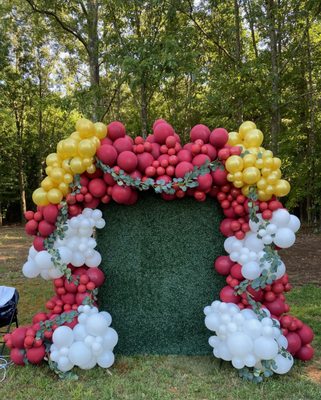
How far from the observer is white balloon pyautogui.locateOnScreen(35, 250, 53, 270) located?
4.11 meters

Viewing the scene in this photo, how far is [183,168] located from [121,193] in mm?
679

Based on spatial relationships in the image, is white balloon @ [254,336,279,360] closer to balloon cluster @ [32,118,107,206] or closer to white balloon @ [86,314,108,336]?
white balloon @ [86,314,108,336]

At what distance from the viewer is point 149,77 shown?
22.3 ft

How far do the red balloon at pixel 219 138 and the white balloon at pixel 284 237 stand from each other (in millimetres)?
1053

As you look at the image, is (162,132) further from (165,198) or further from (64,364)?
(64,364)

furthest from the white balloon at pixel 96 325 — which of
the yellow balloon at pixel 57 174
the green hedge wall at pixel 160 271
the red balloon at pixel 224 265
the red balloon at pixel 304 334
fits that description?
the red balloon at pixel 304 334

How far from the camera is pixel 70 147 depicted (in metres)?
4.07

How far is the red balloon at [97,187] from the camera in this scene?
4.23 m

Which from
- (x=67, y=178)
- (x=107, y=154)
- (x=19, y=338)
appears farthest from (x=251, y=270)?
(x=19, y=338)

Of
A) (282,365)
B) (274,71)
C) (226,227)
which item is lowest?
(282,365)

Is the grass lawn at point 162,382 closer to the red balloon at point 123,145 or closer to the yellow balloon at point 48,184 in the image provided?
the yellow balloon at point 48,184

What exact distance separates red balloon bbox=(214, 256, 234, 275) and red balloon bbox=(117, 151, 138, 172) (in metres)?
1.34

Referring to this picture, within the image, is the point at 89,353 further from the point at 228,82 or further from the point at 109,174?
the point at 228,82

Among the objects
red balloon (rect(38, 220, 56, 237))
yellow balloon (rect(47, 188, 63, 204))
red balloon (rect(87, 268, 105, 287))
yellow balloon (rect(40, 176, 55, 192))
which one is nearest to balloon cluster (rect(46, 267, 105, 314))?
red balloon (rect(87, 268, 105, 287))
